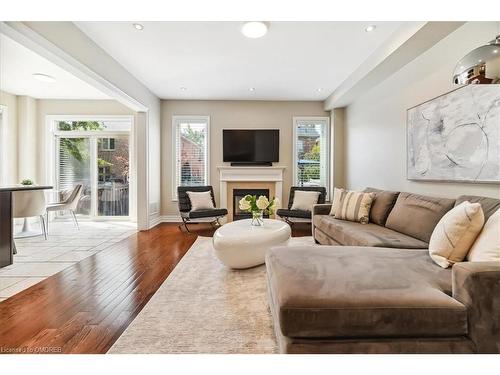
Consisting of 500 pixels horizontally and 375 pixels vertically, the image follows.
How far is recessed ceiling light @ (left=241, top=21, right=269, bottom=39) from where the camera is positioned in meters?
2.68

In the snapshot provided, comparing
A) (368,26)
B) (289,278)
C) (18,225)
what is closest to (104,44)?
(368,26)

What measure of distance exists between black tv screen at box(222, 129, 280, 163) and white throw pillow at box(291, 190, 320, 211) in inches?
44.2

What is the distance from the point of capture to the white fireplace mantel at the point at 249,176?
5.68 m

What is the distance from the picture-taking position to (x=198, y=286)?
240 centimetres

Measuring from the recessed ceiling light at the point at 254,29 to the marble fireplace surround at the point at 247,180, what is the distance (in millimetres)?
3088

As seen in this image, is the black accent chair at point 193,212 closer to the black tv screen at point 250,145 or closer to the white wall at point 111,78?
the white wall at point 111,78

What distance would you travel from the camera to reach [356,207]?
10.9ft

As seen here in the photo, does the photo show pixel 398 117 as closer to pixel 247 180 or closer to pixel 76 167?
pixel 247 180

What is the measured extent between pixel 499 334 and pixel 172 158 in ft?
18.3

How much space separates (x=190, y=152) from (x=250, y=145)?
1.35 metres

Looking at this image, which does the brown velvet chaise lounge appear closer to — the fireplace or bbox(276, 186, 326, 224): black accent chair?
bbox(276, 186, 326, 224): black accent chair

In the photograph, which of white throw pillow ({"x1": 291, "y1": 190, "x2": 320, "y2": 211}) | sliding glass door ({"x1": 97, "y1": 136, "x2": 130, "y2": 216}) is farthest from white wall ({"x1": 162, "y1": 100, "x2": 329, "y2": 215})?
Answer: sliding glass door ({"x1": 97, "y1": 136, "x2": 130, "y2": 216})

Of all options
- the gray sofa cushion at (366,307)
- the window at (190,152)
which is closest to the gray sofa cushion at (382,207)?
the gray sofa cushion at (366,307)

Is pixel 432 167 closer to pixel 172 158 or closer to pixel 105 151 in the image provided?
pixel 172 158
